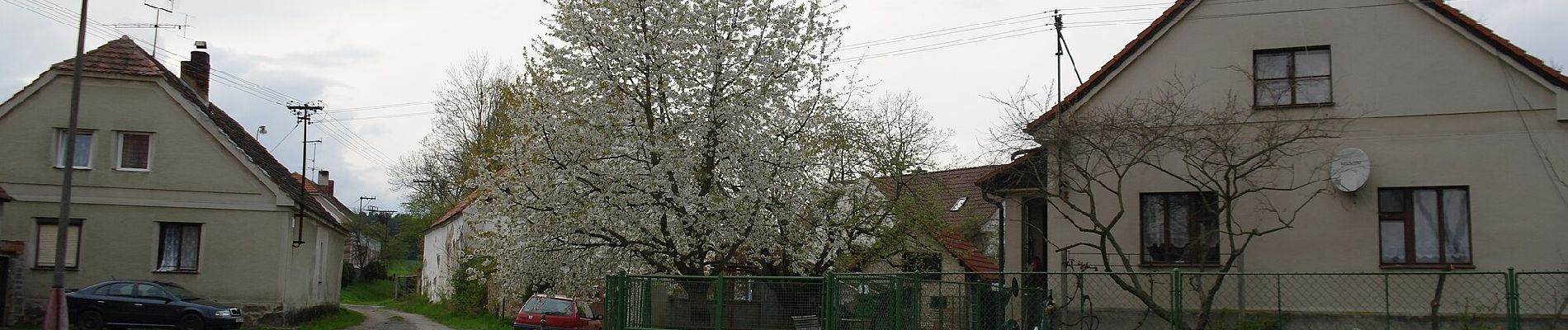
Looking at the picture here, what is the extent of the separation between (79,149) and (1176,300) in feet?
76.6

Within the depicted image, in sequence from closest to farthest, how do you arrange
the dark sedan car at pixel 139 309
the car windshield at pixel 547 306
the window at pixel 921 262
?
the dark sedan car at pixel 139 309
the car windshield at pixel 547 306
the window at pixel 921 262

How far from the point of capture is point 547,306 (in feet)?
88.4

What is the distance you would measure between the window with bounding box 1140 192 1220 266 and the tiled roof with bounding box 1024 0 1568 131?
1.91 meters

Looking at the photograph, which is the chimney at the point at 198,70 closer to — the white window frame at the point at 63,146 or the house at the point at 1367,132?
the white window frame at the point at 63,146

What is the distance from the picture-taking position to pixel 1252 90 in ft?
57.2

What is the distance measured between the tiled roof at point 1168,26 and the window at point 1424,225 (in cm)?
189

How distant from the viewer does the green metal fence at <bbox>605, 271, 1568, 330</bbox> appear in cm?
1367

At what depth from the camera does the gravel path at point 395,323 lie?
3139cm

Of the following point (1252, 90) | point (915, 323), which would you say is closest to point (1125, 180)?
point (1252, 90)

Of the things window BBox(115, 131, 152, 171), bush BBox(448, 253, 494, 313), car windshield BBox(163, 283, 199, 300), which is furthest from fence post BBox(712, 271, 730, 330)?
bush BBox(448, 253, 494, 313)

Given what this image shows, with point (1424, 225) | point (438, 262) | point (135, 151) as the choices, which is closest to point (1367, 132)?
point (1424, 225)

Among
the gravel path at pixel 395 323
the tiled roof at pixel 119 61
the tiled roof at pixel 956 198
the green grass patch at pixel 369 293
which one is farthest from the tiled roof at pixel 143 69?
the green grass patch at pixel 369 293

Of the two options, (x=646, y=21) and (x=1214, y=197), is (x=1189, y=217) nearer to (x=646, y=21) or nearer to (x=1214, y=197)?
(x=1214, y=197)

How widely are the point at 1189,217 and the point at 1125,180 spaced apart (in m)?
1.09
